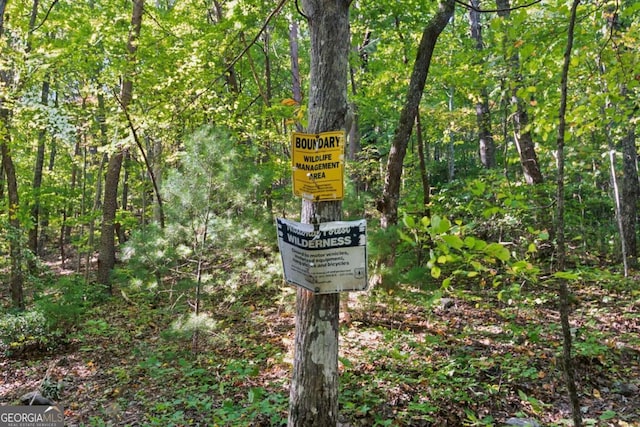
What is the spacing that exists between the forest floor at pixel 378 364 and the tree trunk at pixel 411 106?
1238 millimetres

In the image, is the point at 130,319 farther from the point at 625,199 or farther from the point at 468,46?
the point at 625,199

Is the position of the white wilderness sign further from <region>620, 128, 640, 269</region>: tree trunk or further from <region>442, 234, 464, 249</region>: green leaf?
<region>620, 128, 640, 269</region>: tree trunk

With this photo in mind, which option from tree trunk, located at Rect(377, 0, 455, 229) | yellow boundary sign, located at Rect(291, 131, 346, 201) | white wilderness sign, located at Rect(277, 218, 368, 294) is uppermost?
tree trunk, located at Rect(377, 0, 455, 229)

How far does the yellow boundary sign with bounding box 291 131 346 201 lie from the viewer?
242 cm

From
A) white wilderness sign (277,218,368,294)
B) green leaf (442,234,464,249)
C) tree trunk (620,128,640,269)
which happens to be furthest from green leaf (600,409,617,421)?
tree trunk (620,128,640,269)

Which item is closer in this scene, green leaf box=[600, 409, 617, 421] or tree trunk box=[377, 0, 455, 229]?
green leaf box=[600, 409, 617, 421]

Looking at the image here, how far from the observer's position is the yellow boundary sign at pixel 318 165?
7.93 feet

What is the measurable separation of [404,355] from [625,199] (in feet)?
24.3

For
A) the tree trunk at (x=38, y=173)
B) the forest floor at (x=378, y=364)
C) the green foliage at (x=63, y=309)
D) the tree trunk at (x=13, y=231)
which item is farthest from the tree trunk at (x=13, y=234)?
the forest floor at (x=378, y=364)

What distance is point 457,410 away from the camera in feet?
12.1

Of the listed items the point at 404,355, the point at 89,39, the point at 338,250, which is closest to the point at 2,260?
the point at 89,39

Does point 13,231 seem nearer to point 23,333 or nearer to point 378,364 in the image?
point 23,333

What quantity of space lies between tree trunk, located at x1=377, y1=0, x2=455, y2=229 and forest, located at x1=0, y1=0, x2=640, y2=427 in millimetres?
27

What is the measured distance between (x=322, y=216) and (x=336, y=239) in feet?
0.60
